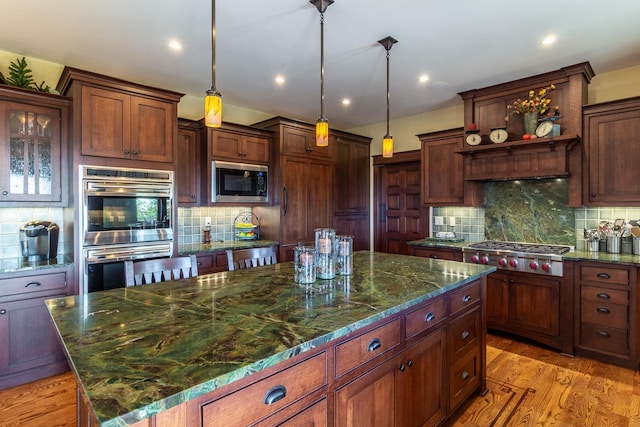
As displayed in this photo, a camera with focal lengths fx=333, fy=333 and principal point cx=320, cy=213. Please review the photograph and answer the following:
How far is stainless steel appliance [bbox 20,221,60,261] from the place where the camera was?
9.27ft

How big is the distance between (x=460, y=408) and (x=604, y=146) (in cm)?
279

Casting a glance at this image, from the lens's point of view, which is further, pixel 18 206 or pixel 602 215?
pixel 602 215

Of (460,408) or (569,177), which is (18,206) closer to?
(460,408)

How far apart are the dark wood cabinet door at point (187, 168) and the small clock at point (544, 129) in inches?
148

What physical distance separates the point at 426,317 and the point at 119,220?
2.81 meters

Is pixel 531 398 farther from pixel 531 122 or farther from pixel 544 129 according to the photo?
pixel 531 122

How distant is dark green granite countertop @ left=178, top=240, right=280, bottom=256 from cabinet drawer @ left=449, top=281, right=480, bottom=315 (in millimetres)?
2489

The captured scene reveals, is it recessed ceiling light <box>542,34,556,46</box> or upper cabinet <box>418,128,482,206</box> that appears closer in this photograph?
recessed ceiling light <box>542,34,556,46</box>

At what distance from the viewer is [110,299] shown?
1.63 m

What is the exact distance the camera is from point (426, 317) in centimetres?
177

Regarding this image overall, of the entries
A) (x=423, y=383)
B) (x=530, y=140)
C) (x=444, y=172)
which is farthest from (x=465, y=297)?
(x=444, y=172)

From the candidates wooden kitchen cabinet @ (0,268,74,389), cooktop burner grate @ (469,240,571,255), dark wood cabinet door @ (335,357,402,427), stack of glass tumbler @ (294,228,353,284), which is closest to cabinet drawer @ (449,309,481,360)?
dark wood cabinet door @ (335,357,402,427)

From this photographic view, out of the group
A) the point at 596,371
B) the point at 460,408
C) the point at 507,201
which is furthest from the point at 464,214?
the point at 460,408

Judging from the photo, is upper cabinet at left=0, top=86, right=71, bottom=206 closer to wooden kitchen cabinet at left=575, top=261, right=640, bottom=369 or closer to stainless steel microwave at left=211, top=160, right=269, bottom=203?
stainless steel microwave at left=211, top=160, right=269, bottom=203
